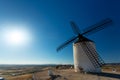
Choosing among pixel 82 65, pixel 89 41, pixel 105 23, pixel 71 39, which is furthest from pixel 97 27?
pixel 82 65

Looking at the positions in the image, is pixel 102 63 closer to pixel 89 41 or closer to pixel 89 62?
pixel 89 62

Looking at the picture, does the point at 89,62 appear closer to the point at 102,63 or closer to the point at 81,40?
the point at 102,63

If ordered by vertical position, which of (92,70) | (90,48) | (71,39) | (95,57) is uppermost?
(71,39)

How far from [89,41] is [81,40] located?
1.74m

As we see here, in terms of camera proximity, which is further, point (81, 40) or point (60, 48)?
point (60, 48)

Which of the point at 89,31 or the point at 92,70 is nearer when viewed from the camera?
the point at 92,70

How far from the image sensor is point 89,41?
108 feet

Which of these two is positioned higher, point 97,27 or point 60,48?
point 97,27

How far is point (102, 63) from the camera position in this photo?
31.1 meters

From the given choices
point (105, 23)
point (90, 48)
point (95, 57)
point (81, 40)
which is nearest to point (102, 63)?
point (95, 57)

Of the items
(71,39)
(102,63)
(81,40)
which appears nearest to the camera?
(102,63)

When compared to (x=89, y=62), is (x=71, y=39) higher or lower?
higher

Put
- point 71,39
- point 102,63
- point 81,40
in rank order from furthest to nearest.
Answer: point 71,39 < point 81,40 < point 102,63

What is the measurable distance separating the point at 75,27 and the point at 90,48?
24.2 feet
